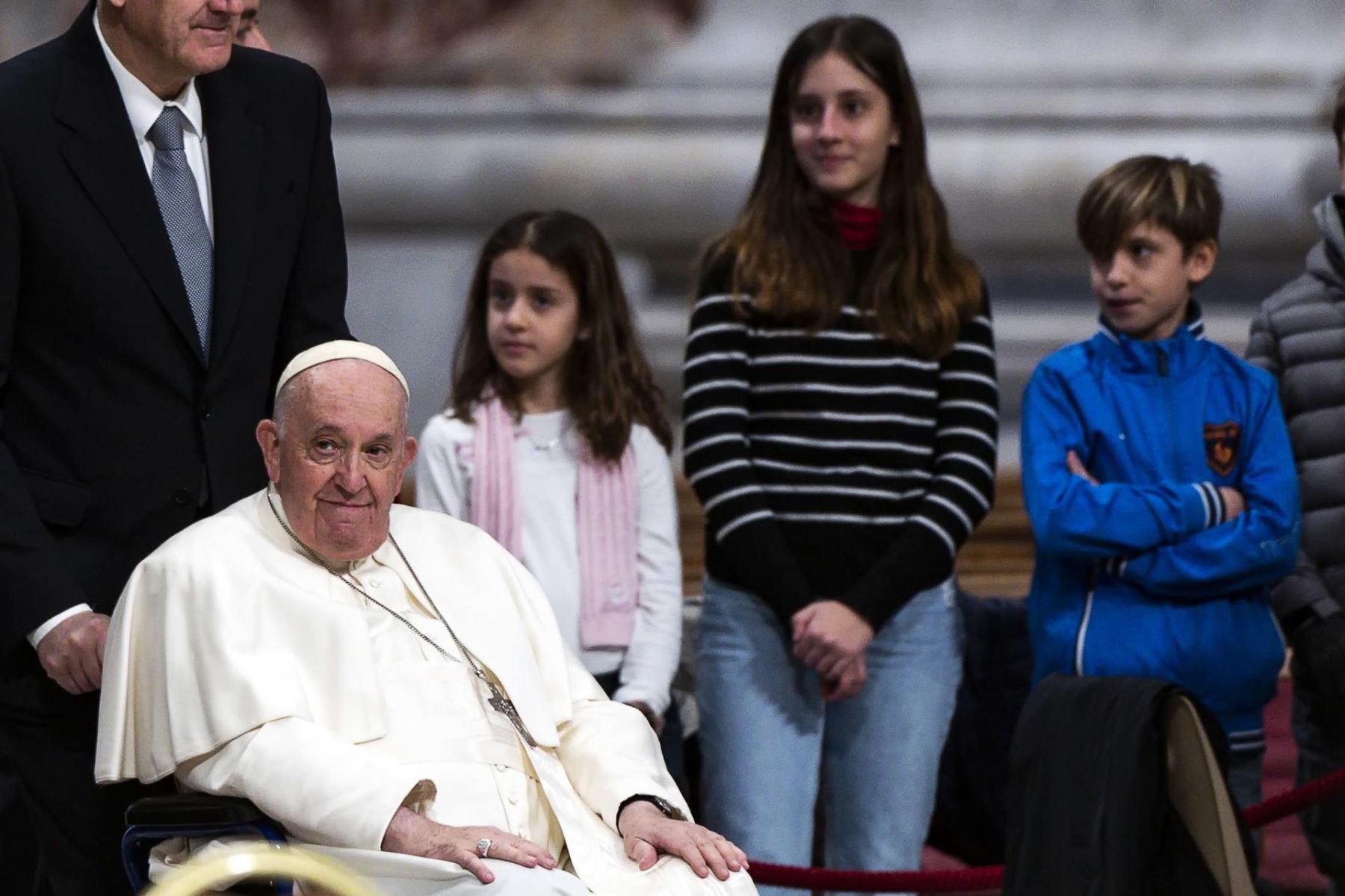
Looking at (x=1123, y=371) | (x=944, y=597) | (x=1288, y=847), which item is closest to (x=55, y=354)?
(x=944, y=597)

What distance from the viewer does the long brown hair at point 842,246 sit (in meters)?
3.98

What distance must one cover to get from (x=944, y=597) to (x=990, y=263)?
3495mm

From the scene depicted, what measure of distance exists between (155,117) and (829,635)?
146 cm

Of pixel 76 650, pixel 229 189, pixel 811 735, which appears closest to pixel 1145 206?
pixel 811 735

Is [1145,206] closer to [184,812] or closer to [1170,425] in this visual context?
[1170,425]

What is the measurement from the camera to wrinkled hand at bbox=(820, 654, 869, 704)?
380 cm

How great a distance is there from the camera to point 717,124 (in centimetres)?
733

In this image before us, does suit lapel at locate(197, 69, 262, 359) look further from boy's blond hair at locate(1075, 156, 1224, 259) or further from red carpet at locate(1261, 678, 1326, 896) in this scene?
red carpet at locate(1261, 678, 1326, 896)

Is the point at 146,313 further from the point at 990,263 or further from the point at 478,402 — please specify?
the point at 990,263

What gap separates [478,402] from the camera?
4.22m

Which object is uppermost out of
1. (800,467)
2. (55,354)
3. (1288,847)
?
(55,354)

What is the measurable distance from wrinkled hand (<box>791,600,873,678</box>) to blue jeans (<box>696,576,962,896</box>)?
13 cm

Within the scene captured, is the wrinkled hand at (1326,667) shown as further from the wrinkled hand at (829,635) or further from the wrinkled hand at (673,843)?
the wrinkled hand at (673,843)

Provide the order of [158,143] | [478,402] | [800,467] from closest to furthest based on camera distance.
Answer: [158,143], [800,467], [478,402]
